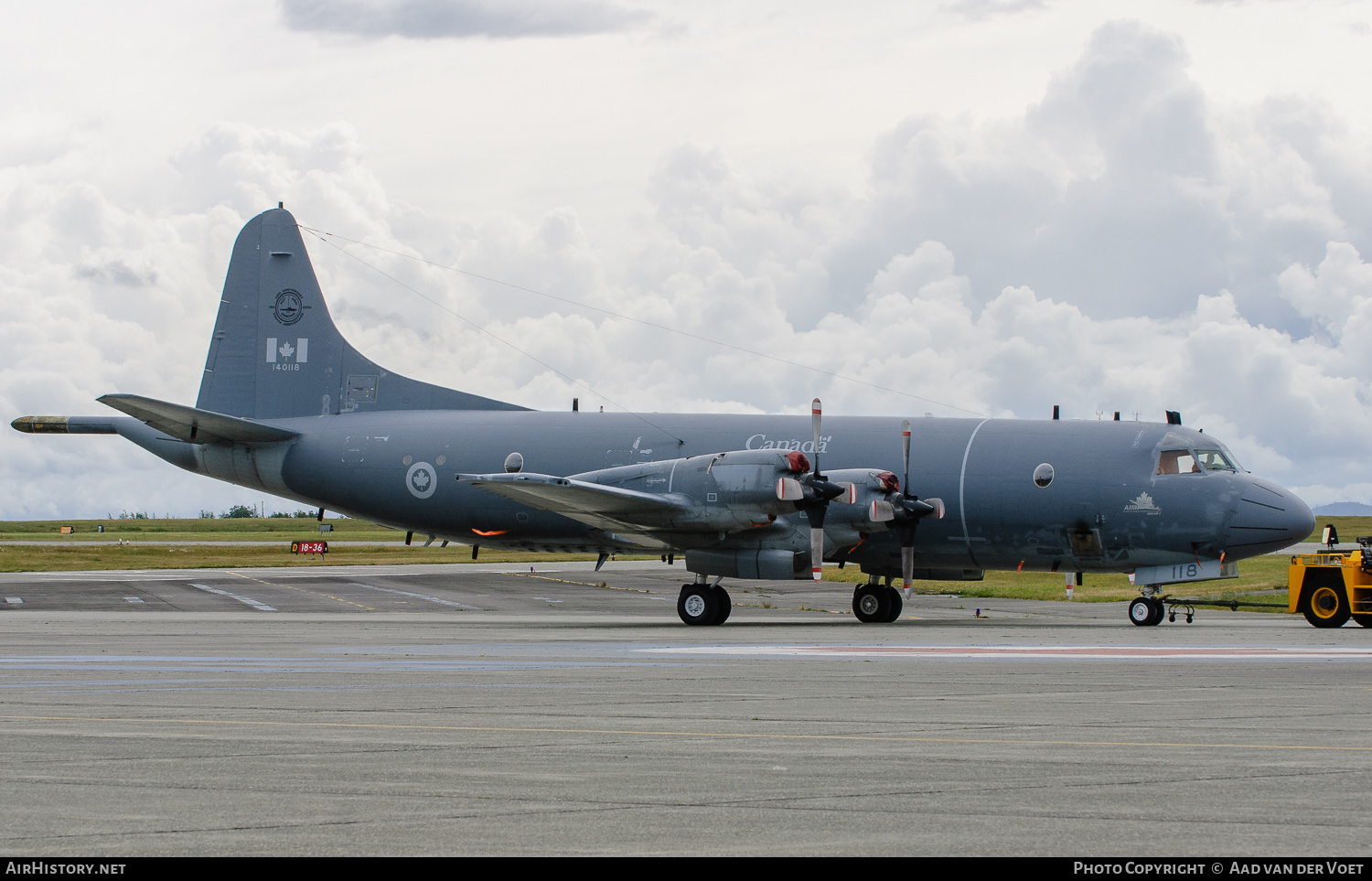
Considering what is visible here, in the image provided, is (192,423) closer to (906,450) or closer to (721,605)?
(721,605)

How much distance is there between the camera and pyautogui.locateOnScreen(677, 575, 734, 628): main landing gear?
28297 millimetres

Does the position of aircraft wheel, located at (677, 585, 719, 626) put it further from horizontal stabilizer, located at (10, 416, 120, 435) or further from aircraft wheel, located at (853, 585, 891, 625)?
horizontal stabilizer, located at (10, 416, 120, 435)

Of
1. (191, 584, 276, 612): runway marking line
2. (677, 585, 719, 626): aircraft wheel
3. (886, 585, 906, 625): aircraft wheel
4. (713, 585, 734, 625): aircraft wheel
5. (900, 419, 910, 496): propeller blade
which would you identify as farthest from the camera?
(191, 584, 276, 612): runway marking line

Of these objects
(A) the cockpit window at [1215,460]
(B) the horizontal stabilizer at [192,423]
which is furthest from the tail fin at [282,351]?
(A) the cockpit window at [1215,460]

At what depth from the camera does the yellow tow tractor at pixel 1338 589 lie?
27.9 metres

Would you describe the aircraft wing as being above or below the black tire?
above

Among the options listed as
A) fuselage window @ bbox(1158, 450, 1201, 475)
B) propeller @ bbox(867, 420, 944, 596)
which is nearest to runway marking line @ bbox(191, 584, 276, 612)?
propeller @ bbox(867, 420, 944, 596)

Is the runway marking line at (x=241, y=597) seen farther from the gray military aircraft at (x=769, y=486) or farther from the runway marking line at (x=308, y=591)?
the gray military aircraft at (x=769, y=486)

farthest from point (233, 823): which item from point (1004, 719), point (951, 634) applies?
point (951, 634)

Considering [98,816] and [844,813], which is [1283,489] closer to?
[844,813]

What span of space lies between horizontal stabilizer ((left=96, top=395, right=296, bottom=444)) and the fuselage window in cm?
2179

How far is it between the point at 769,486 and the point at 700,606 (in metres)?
3.15

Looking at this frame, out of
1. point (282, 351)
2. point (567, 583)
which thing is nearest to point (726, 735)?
point (282, 351)

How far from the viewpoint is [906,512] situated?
28.2 metres
